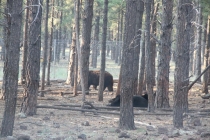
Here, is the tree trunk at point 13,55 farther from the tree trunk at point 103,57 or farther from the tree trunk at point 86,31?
the tree trunk at point 103,57

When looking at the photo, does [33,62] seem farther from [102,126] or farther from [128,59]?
[128,59]

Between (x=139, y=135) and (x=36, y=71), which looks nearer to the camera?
(x=139, y=135)

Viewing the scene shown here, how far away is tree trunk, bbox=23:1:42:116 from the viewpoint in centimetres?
1273

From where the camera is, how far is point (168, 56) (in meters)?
15.1

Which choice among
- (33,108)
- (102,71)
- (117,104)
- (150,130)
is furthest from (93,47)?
(150,130)

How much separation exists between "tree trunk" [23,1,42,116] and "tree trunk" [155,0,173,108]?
4589 mm

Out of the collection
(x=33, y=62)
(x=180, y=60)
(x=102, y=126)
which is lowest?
(x=102, y=126)

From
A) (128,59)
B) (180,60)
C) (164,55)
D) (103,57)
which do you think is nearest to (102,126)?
(128,59)

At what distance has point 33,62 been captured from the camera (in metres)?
12.8

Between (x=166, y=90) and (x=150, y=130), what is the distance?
463 centimetres

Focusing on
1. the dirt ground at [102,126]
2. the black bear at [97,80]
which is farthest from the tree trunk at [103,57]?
the black bear at [97,80]

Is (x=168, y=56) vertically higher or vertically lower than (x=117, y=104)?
higher

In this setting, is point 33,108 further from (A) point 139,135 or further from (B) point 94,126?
(A) point 139,135

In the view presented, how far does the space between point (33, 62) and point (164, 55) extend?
5.03 metres
